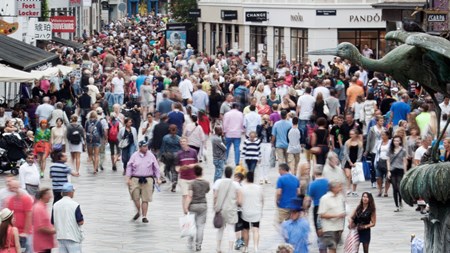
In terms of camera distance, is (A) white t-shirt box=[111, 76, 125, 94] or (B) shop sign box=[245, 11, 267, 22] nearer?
(A) white t-shirt box=[111, 76, 125, 94]

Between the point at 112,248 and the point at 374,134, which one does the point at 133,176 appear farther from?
the point at 374,134

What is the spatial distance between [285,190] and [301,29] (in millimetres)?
45252

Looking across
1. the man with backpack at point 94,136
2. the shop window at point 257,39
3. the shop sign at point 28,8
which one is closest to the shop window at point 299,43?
the shop window at point 257,39

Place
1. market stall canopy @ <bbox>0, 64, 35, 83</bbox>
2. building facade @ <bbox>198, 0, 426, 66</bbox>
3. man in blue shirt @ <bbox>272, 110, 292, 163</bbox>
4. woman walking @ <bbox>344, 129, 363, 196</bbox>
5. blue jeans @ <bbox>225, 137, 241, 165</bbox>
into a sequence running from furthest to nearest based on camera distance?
building facade @ <bbox>198, 0, 426, 66</bbox> → market stall canopy @ <bbox>0, 64, 35, 83</bbox> → blue jeans @ <bbox>225, 137, 241, 165</bbox> → man in blue shirt @ <bbox>272, 110, 292, 163</bbox> → woman walking @ <bbox>344, 129, 363, 196</bbox>

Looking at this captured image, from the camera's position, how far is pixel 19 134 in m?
31.8

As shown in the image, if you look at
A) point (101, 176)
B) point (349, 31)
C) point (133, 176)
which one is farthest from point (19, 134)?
point (349, 31)

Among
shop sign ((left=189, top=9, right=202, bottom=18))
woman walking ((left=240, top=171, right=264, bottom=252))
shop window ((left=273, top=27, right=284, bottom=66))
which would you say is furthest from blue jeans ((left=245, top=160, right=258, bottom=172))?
shop sign ((left=189, top=9, right=202, bottom=18))

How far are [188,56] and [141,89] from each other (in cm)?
2031

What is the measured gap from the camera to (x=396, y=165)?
2719cm

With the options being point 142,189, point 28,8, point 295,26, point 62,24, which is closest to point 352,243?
point 142,189

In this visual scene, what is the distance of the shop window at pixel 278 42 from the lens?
226 feet

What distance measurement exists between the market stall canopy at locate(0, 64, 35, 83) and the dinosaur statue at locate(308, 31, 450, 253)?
23576 mm

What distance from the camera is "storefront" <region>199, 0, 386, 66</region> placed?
64375mm

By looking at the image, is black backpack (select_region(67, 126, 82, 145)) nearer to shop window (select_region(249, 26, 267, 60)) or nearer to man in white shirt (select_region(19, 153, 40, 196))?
man in white shirt (select_region(19, 153, 40, 196))
